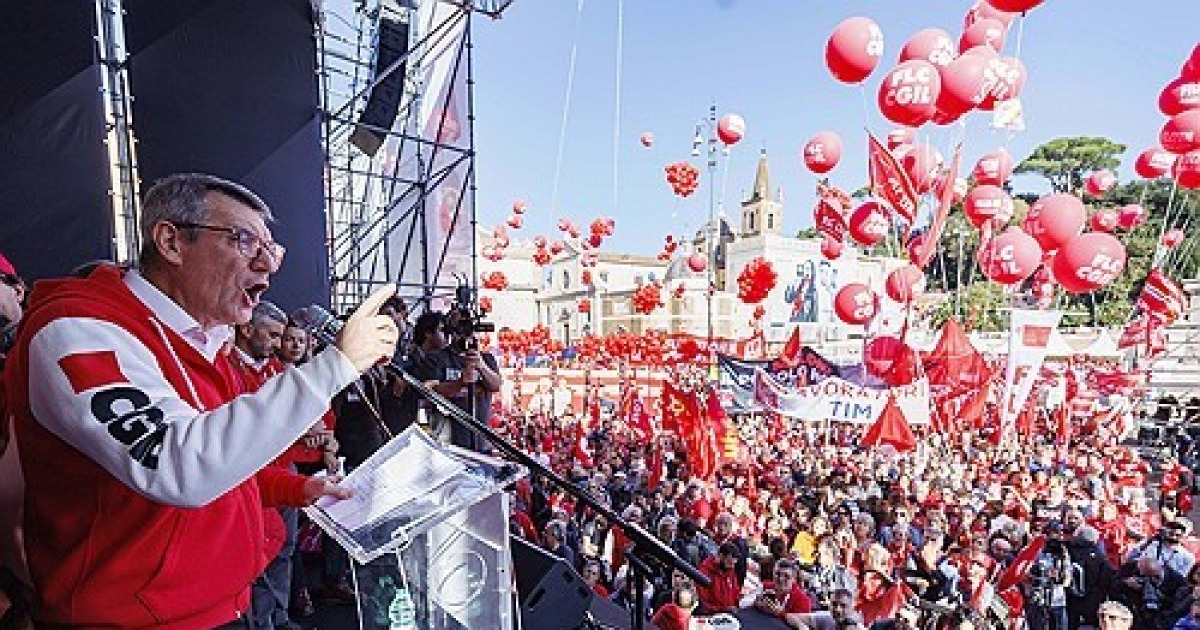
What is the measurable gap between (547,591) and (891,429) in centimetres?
807

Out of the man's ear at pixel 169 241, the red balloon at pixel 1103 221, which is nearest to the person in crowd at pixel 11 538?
the man's ear at pixel 169 241

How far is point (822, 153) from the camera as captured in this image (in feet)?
36.4

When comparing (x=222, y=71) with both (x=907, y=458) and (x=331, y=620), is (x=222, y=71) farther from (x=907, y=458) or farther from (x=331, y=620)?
(x=907, y=458)

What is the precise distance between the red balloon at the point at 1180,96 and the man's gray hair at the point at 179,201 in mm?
11094

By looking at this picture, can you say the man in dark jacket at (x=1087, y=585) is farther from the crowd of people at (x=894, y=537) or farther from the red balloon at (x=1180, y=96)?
the red balloon at (x=1180, y=96)

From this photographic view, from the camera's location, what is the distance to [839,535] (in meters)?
6.85

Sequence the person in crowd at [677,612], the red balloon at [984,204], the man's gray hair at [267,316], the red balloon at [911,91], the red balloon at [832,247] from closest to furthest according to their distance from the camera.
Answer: the man's gray hair at [267,316] < the person in crowd at [677,612] < the red balloon at [911,91] < the red balloon at [984,204] < the red balloon at [832,247]

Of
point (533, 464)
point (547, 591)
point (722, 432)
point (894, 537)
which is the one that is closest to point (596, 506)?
point (533, 464)

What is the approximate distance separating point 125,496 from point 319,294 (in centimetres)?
420

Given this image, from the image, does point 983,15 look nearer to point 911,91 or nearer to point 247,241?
point 911,91

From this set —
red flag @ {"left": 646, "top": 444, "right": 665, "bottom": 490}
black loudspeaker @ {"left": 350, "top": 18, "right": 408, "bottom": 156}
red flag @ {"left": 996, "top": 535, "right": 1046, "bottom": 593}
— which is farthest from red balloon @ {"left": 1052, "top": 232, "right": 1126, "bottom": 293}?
black loudspeaker @ {"left": 350, "top": 18, "right": 408, "bottom": 156}

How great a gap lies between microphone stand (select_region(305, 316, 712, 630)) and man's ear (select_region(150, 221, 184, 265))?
569mm

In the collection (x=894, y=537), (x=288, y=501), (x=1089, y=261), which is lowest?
(x=894, y=537)

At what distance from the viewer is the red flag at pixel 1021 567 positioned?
20.1 ft
